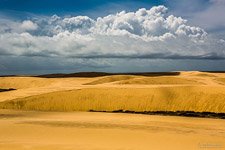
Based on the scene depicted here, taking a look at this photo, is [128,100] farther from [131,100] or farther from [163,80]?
[163,80]

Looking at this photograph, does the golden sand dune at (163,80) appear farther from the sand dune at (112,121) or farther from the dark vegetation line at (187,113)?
the dark vegetation line at (187,113)

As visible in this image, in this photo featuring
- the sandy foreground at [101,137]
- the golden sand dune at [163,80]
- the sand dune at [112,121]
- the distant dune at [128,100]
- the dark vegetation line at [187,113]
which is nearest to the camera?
→ the sandy foreground at [101,137]

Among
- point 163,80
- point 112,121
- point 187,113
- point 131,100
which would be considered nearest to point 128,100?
point 131,100

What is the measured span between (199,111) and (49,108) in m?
12.7

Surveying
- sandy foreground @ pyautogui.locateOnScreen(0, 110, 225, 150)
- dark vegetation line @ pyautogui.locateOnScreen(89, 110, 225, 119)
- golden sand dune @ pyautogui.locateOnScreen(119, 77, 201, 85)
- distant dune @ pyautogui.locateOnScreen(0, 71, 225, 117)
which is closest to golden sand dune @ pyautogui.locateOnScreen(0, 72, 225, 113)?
distant dune @ pyautogui.locateOnScreen(0, 71, 225, 117)

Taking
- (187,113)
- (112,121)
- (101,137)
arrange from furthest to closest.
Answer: (187,113)
(112,121)
(101,137)

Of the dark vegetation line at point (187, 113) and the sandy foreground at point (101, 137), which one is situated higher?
the sandy foreground at point (101, 137)

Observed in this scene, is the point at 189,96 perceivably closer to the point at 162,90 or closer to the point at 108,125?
the point at 162,90

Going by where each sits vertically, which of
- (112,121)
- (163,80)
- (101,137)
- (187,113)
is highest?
Result: (163,80)

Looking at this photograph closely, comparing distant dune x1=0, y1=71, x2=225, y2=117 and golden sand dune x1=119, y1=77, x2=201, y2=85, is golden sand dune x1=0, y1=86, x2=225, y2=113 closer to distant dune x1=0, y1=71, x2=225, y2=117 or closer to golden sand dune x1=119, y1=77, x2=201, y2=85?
distant dune x1=0, y1=71, x2=225, y2=117

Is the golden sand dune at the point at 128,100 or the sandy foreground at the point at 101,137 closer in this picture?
the sandy foreground at the point at 101,137

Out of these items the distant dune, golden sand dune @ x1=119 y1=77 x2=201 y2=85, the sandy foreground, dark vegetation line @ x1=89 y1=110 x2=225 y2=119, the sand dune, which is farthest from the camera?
golden sand dune @ x1=119 y1=77 x2=201 y2=85

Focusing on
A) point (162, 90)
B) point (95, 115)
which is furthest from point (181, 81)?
point (95, 115)

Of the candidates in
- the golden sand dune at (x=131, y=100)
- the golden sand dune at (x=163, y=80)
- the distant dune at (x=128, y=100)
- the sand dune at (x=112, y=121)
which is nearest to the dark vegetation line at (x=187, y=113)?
the sand dune at (x=112, y=121)
